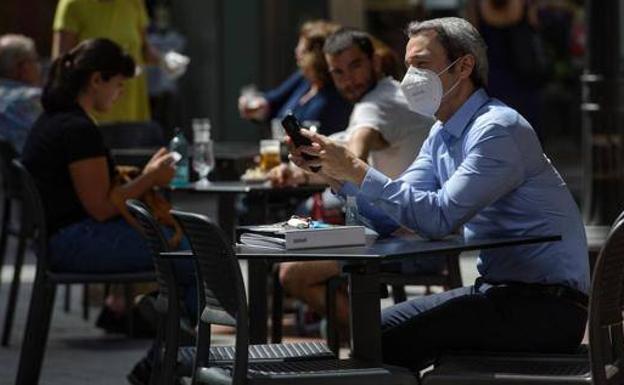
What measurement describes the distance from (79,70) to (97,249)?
0.79 meters

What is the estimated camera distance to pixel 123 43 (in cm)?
1122

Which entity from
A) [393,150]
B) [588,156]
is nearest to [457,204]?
[393,150]

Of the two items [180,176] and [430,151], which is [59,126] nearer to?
[180,176]

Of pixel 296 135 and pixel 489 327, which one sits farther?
pixel 296 135

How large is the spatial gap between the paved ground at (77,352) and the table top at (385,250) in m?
2.54

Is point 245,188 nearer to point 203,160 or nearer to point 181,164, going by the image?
point 181,164

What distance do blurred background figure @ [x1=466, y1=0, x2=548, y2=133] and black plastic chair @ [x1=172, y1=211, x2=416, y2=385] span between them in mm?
5847

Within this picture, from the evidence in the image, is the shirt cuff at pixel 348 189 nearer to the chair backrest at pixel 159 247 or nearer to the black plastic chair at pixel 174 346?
the black plastic chair at pixel 174 346

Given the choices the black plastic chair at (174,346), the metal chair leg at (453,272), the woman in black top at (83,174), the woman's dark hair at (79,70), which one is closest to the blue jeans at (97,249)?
the woman in black top at (83,174)

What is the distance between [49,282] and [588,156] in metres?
3.38

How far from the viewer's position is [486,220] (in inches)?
237

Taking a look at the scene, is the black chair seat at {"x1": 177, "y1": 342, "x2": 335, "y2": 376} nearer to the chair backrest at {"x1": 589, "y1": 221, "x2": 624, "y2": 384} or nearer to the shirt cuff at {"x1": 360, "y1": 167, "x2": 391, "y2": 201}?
the shirt cuff at {"x1": 360, "y1": 167, "x2": 391, "y2": 201}

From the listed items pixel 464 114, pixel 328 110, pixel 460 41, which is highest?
pixel 460 41

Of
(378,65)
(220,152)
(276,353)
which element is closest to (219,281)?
(276,353)
